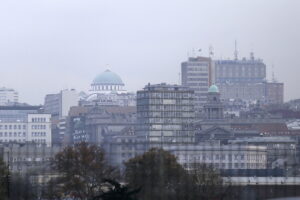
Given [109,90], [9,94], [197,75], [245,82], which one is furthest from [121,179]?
[109,90]

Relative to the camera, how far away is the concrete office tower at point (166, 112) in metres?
112

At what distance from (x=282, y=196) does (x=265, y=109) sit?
11161 centimetres

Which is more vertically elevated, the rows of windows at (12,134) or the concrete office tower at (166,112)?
the concrete office tower at (166,112)

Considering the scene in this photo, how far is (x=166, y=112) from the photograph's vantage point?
11319 centimetres

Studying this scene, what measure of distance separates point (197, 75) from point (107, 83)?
31.1 metres

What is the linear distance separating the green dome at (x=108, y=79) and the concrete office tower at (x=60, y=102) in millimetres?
21990

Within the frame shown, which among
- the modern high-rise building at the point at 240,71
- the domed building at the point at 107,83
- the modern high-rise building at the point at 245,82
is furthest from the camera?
the domed building at the point at 107,83

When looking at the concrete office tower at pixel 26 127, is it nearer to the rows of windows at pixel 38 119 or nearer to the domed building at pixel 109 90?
the rows of windows at pixel 38 119

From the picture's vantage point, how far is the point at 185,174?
125ft

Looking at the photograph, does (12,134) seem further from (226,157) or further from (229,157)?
(229,157)

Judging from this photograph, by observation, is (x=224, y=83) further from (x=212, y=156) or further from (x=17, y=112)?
(x=212, y=156)

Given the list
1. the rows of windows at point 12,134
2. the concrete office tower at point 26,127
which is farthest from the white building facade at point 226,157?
the rows of windows at point 12,134

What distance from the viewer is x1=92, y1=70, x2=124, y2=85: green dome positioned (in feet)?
611

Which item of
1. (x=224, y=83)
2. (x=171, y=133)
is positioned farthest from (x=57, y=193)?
(x=224, y=83)
